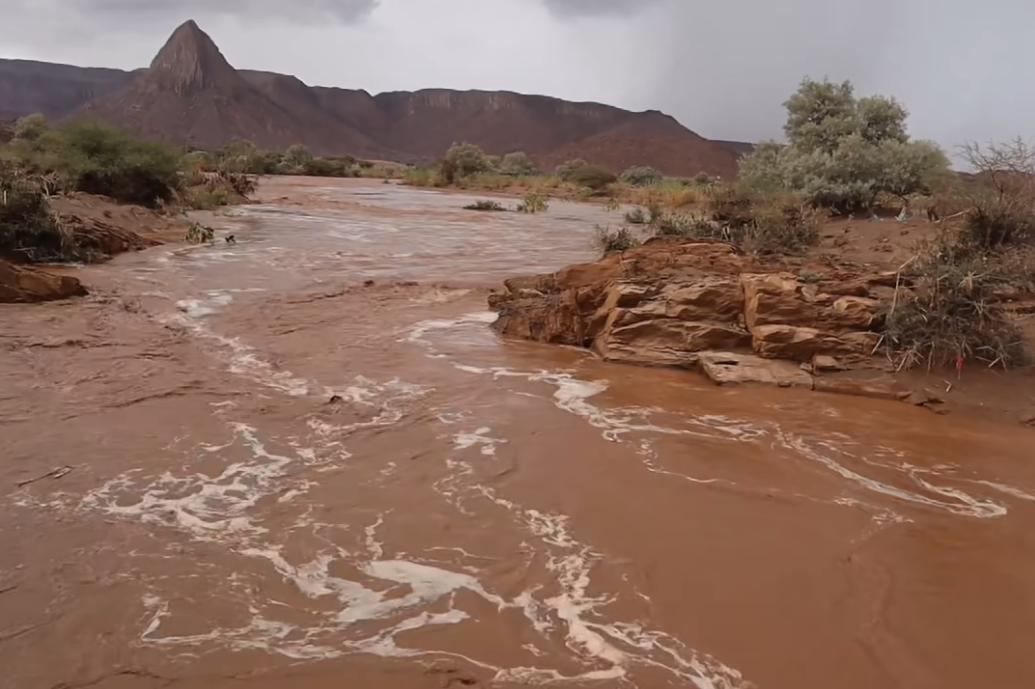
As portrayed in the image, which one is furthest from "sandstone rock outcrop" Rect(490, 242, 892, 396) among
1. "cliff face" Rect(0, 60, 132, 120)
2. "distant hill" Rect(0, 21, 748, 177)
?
"cliff face" Rect(0, 60, 132, 120)

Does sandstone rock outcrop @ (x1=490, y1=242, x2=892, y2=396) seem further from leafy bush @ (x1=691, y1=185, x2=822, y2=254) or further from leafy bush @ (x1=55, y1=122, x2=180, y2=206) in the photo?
leafy bush @ (x1=55, y1=122, x2=180, y2=206)

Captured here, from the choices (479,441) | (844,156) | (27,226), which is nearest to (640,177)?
(844,156)

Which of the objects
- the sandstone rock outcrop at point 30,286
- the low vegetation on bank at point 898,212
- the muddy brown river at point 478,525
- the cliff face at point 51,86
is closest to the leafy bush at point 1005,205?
the low vegetation on bank at point 898,212

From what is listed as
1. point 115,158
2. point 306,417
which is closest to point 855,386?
point 306,417

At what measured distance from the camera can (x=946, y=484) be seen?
5000 millimetres

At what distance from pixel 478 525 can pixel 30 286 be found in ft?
25.1

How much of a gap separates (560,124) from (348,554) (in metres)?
116

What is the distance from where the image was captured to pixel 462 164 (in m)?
45.3

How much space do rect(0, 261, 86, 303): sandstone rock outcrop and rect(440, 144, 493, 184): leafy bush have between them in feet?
112

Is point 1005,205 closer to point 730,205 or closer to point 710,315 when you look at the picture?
point 710,315

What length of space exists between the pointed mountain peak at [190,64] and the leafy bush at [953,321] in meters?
106

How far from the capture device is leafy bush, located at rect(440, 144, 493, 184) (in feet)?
141

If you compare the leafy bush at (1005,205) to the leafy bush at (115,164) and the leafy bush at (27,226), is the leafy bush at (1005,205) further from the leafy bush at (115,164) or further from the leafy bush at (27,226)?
the leafy bush at (115,164)

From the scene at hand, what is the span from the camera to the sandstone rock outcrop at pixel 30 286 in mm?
9156
